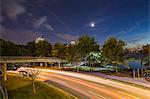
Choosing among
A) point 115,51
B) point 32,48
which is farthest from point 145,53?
point 32,48

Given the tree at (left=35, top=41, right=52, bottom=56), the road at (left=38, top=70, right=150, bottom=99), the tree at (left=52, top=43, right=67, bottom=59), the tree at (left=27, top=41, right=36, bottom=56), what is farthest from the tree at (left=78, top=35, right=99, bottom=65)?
the tree at (left=27, top=41, right=36, bottom=56)

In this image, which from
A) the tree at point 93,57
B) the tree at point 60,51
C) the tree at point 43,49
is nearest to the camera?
the tree at point 93,57

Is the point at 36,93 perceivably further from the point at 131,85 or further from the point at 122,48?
the point at 122,48

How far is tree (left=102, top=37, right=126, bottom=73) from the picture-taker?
218 ft

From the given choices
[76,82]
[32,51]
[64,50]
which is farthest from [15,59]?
[32,51]

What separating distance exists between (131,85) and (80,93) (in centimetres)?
1080

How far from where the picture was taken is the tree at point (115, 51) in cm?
6644

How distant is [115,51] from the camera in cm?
6638

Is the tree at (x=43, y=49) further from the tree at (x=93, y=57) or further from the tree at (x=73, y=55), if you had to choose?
the tree at (x=93, y=57)

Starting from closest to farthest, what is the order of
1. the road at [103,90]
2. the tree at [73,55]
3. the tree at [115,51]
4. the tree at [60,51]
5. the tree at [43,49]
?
the road at [103,90]
the tree at [115,51]
the tree at [73,55]
the tree at [60,51]
the tree at [43,49]

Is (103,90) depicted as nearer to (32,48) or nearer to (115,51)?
(115,51)

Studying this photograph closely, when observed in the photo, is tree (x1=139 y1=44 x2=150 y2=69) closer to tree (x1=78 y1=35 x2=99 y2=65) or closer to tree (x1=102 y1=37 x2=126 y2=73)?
tree (x1=102 y1=37 x2=126 y2=73)

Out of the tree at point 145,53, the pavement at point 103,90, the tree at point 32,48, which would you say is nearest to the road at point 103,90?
the pavement at point 103,90

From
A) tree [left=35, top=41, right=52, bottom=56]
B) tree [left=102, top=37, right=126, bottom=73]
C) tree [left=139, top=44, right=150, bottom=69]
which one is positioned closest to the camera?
tree [left=139, top=44, right=150, bottom=69]
